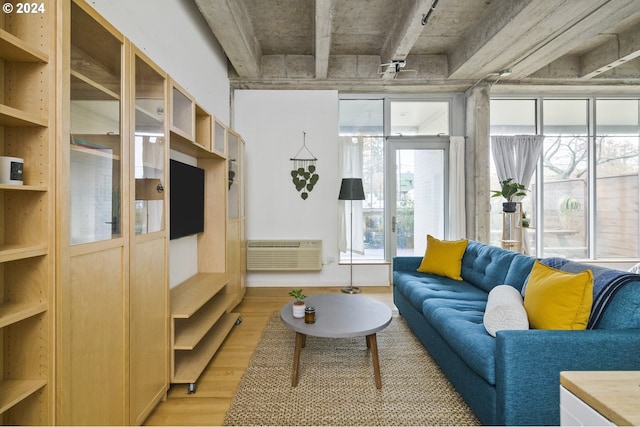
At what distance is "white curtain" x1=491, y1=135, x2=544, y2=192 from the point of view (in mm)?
4293

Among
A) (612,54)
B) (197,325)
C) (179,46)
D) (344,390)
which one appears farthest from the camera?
(612,54)

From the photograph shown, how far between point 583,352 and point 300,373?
1.65 metres

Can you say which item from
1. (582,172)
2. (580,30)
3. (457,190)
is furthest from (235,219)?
(582,172)

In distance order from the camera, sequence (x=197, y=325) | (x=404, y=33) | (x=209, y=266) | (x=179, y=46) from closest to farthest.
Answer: (x=197, y=325) → (x=179, y=46) → (x=209, y=266) → (x=404, y=33)

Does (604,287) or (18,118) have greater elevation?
(18,118)

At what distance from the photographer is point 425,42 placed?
12.0 ft

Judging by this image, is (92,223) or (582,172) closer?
(92,223)

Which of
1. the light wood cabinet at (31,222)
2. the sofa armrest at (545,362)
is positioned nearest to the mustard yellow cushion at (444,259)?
the sofa armrest at (545,362)

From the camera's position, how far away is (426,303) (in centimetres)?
223

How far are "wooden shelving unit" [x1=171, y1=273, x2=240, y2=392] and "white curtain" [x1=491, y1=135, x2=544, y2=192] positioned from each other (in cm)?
433

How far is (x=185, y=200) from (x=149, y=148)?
0.74 meters

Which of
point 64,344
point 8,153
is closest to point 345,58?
point 8,153

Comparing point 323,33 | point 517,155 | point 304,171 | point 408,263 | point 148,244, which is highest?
point 323,33

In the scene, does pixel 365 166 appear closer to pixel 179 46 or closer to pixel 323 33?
pixel 323 33
